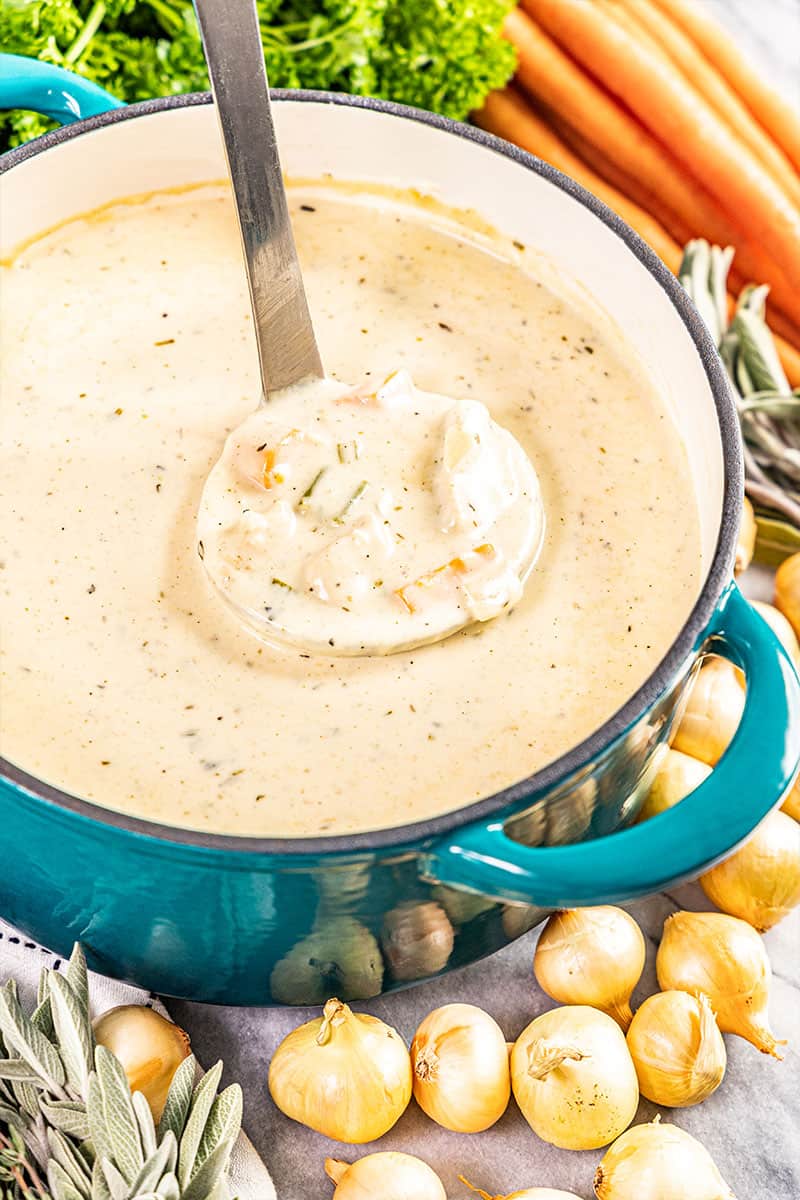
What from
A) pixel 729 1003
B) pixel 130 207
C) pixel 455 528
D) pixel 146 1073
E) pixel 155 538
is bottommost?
pixel 729 1003

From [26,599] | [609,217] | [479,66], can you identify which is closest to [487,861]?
[26,599]

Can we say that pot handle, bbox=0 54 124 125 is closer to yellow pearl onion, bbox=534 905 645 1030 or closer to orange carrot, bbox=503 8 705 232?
orange carrot, bbox=503 8 705 232

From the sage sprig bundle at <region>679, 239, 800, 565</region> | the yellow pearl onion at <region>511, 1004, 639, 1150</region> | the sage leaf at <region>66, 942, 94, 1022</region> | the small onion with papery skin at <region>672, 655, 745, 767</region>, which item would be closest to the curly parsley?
the sage sprig bundle at <region>679, 239, 800, 565</region>

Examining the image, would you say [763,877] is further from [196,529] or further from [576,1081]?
[196,529]

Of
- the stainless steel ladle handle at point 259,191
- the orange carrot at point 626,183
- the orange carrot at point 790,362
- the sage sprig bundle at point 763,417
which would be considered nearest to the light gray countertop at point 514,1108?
the sage sprig bundle at point 763,417

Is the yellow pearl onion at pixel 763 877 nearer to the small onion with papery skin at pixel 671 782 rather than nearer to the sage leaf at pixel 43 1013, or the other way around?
the small onion with papery skin at pixel 671 782

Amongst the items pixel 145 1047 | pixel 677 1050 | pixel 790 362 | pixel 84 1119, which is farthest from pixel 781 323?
pixel 84 1119

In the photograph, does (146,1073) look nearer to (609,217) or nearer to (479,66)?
(609,217)
